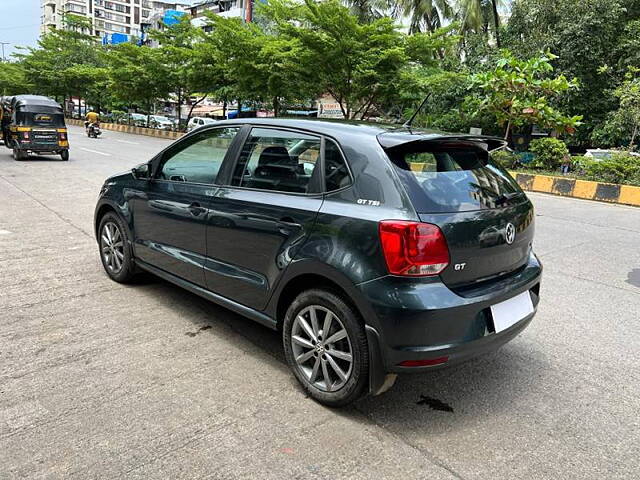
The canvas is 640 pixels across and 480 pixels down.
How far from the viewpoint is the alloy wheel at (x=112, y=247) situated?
4.73m

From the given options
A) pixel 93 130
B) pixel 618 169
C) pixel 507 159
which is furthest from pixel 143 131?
pixel 618 169

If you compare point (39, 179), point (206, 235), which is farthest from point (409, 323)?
point (39, 179)

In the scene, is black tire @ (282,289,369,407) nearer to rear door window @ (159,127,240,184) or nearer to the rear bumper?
A: the rear bumper

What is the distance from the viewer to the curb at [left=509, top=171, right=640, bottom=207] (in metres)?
11.2

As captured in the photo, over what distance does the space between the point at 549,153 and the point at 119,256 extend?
12666 mm

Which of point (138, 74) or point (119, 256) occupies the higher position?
point (138, 74)

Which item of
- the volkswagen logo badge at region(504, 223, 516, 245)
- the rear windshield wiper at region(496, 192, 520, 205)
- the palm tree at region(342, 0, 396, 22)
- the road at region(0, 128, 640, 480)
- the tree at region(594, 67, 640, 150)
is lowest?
the road at region(0, 128, 640, 480)

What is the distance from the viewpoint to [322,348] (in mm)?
2852

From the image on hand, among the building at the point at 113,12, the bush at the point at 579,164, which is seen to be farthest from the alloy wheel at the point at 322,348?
the building at the point at 113,12

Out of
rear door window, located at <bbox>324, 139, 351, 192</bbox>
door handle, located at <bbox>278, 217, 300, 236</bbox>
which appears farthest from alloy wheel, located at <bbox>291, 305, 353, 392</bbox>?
rear door window, located at <bbox>324, 139, 351, 192</bbox>

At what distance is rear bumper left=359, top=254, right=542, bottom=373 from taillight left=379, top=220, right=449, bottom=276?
59 millimetres

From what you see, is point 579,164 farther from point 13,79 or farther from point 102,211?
point 13,79

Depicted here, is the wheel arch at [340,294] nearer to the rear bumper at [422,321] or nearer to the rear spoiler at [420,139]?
the rear bumper at [422,321]

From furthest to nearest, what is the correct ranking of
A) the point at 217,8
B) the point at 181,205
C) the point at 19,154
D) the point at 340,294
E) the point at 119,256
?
the point at 217,8
the point at 19,154
the point at 119,256
the point at 181,205
the point at 340,294
